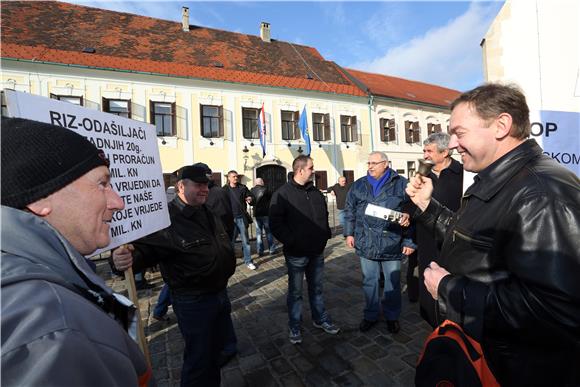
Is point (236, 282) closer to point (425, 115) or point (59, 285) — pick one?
point (59, 285)

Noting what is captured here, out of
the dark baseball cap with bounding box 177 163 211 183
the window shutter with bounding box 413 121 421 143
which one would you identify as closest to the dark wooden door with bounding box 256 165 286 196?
the window shutter with bounding box 413 121 421 143

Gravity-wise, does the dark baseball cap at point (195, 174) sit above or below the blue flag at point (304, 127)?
below

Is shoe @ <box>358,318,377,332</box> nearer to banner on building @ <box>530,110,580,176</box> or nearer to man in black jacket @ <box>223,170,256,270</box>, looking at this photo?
banner on building @ <box>530,110,580,176</box>

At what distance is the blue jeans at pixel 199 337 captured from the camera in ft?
6.98

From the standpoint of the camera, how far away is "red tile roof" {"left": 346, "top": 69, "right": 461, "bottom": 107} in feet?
69.5

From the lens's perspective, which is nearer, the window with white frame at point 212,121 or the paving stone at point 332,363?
the paving stone at point 332,363

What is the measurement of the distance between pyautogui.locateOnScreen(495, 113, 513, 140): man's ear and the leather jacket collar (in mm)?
88

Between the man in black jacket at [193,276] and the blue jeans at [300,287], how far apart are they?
3.34 ft

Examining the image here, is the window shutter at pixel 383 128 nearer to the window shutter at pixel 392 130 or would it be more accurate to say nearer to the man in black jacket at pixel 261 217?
the window shutter at pixel 392 130

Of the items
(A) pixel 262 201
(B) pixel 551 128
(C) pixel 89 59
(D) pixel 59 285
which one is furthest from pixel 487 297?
(C) pixel 89 59

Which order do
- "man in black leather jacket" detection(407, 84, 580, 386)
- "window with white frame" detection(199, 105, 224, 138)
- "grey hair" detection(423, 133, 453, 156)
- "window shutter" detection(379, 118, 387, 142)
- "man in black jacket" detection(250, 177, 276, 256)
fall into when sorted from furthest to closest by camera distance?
"window shutter" detection(379, 118, 387, 142) → "window with white frame" detection(199, 105, 224, 138) → "man in black jacket" detection(250, 177, 276, 256) → "grey hair" detection(423, 133, 453, 156) → "man in black leather jacket" detection(407, 84, 580, 386)

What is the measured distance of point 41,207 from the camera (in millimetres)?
832

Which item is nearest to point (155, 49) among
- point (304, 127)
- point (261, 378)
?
point (304, 127)

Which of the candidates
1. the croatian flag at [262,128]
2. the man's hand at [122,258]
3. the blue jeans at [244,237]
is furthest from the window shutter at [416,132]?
the man's hand at [122,258]
